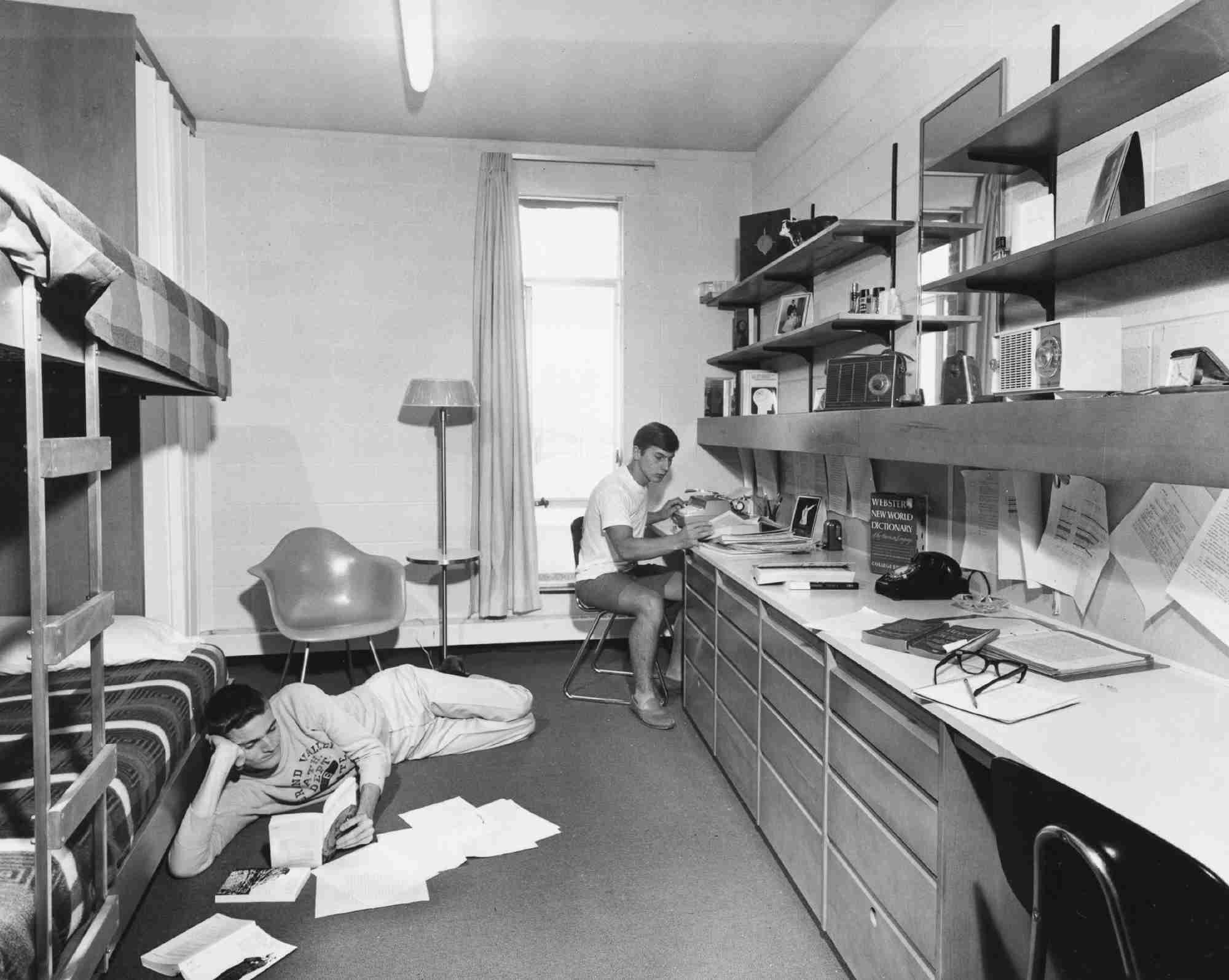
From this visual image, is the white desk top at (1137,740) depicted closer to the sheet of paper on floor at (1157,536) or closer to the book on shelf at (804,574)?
the sheet of paper on floor at (1157,536)

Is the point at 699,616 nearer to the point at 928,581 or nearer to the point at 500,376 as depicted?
the point at 928,581

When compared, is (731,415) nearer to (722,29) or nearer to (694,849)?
(722,29)

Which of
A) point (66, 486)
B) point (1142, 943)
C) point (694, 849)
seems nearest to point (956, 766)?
point (1142, 943)

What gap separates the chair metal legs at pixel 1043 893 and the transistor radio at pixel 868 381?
1807mm

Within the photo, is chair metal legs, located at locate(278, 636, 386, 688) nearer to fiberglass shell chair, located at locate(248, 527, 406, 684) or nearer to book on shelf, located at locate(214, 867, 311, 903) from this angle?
fiberglass shell chair, located at locate(248, 527, 406, 684)

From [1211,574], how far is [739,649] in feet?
4.76

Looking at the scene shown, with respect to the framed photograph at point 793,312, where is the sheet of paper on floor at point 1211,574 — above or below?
below

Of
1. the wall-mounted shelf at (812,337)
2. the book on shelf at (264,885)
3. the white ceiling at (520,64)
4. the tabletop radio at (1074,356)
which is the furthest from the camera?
the white ceiling at (520,64)

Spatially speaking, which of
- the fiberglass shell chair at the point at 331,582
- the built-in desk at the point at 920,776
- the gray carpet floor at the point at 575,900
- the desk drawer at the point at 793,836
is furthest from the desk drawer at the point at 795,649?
the fiberglass shell chair at the point at 331,582

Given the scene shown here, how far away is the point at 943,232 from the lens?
8.50ft

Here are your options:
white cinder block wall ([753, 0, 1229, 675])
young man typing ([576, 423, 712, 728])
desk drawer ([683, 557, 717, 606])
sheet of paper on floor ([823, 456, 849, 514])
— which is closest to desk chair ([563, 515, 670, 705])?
young man typing ([576, 423, 712, 728])

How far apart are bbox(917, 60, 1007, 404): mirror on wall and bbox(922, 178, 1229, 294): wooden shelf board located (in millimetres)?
223

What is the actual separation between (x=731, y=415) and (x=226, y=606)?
2986 millimetres

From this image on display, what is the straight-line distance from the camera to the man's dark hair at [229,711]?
7.97 feet
